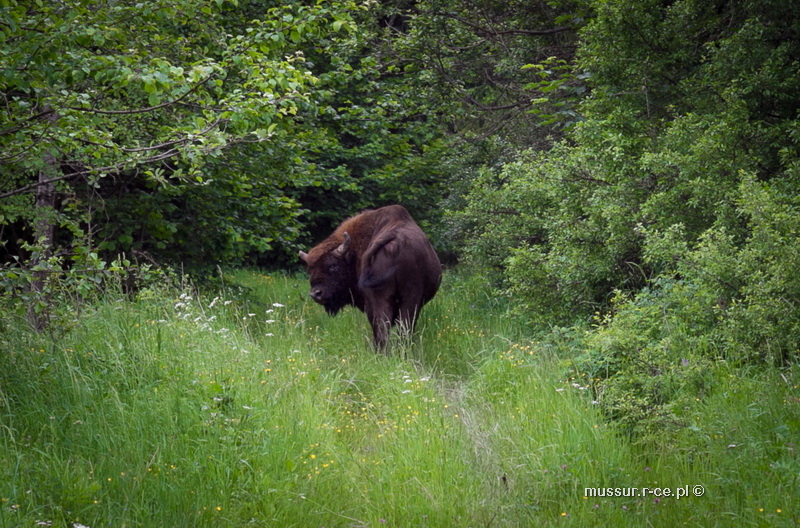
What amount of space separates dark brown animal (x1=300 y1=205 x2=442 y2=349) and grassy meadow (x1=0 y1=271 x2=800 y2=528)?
2441mm

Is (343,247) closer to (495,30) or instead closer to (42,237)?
(42,237)

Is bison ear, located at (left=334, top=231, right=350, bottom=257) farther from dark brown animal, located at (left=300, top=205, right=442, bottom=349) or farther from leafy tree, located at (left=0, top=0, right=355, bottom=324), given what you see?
leafy tree, located at (left=0, top=0, right=355, bottom=324)

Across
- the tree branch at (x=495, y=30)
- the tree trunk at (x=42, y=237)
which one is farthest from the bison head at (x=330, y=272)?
the tree branch at (x=495, y=30)

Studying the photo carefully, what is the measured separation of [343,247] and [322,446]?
4989 mm

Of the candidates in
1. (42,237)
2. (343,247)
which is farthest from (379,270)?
(42,237)

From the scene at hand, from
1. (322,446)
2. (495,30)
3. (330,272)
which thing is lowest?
(330,272)

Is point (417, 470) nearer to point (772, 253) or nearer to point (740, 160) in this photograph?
point (772, 253)

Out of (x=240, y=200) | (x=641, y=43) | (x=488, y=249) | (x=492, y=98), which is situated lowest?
(x=488, y=249)

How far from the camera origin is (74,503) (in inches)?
179

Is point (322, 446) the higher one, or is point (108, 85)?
point (108, 85)

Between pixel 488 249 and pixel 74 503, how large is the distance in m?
8.30

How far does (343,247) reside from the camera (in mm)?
10383

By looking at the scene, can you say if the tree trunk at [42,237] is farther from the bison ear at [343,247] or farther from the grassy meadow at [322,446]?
the bison ear at [343,247]

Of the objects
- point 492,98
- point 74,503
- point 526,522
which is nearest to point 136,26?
point 74,503
